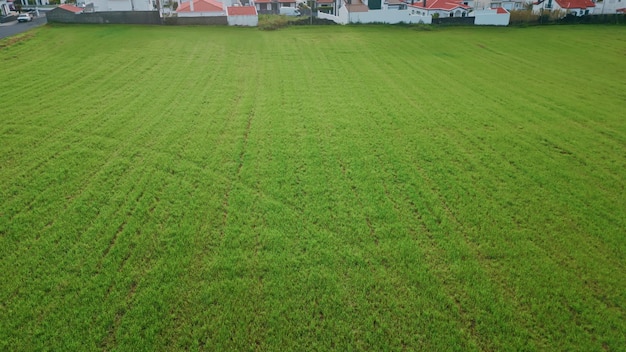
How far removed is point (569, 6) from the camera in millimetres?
47250

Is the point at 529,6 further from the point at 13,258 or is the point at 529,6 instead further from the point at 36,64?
the point at 13,258

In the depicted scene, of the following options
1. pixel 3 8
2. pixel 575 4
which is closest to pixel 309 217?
pixel 575 4

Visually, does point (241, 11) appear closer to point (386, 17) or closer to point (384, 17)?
point (384, 17)

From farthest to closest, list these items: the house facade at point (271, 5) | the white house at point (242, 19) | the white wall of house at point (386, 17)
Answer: the house facade at point (271, 5) → the white wall of house at point (386, 17) → the white house at point (242, 19)

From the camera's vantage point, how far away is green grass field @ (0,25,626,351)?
5.16m

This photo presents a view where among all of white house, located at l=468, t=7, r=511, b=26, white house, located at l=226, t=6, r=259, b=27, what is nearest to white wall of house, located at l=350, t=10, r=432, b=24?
white house, located at l=468, t=7, r=511, b=26

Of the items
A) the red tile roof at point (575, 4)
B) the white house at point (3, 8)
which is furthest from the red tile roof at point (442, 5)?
the white house at point (3, 8)

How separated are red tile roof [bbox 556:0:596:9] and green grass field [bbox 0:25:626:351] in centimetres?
4056

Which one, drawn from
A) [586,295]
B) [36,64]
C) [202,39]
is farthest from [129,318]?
[202,39]

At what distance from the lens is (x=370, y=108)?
44.7ft

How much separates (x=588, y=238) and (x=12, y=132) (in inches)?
581

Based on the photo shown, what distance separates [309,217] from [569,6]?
5646 cm

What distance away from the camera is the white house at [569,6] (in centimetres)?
4744

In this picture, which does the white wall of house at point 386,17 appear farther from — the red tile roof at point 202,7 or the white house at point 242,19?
the red tile roof at point 202,7
